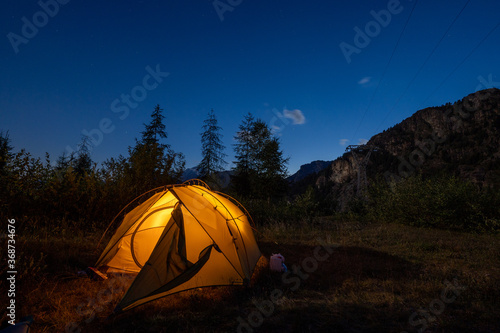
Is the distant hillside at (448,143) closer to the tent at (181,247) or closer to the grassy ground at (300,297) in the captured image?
the grassy ground at (300,297)

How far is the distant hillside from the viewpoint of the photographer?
42.9 metres

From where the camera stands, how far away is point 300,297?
4219mm

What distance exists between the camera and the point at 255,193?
77.6 feet

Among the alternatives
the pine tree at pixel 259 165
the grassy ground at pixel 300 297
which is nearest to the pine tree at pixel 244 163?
the pine tree at pixel 259 165

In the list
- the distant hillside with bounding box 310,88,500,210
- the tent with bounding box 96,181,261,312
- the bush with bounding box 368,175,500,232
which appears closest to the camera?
the tent with bounding box 96,181,261,312

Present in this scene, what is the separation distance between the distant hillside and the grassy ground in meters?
11.0

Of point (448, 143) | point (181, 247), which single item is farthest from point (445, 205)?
point (448, 143)

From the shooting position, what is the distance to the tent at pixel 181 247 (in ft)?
12.9

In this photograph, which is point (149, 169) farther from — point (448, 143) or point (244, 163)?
point (448, 143)

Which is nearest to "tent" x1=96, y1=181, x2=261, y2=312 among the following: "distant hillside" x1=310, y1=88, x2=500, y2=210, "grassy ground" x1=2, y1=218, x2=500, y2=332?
"grassy ground" x1=2, y1=218, x2=500, y2=332

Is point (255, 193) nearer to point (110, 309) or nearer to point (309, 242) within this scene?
point (309, 242)

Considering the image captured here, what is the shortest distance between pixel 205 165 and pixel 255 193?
8239mm

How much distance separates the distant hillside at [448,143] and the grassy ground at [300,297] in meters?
11.0

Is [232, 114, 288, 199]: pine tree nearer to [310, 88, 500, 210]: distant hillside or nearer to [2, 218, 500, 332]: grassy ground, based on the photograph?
[310, 88, 500, 210]: distant hillside
